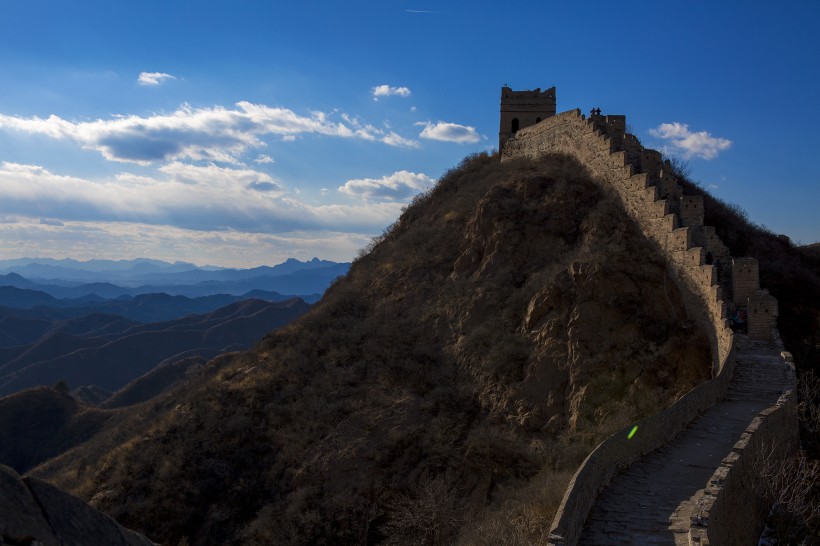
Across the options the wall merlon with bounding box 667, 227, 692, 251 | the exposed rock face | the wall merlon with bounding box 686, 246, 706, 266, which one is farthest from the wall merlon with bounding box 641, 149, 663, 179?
the exposed rock face

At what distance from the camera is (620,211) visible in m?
20.6

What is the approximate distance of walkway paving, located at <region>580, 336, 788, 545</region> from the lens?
8281mm

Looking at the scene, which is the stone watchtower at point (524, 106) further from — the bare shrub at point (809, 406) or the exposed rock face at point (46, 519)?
the exposed rock face at point (46, 519)

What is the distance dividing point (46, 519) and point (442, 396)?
15475 millimetres

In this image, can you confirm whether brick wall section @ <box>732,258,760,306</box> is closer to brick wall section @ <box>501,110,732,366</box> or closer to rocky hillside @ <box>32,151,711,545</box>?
brick wall section @ <box>501,110,732,366</box>

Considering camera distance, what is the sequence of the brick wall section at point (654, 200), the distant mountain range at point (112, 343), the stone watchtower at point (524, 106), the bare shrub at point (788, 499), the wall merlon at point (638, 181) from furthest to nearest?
the distant mountain range at point (112, 343)
the stone watchtower at point (524, 106)
the wall merlon at point (638, 181)
the brick wall section at point (654, 200)
the bare shrub at point (788, 499)

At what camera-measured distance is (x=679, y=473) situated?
9.80 metres

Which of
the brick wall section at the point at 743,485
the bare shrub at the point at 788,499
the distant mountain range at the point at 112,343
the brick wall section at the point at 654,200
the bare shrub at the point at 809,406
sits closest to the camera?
the brick wall section at the point at 743,485

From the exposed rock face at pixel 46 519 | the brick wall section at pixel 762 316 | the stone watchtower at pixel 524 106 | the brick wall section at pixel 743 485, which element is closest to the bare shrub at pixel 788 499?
the brick wall section at pixel 743 485

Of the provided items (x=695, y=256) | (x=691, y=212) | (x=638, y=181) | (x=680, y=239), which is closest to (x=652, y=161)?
(x=638, y=181)

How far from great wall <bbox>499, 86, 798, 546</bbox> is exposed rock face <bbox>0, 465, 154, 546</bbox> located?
527 centimetres

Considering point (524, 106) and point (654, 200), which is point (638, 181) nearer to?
point (654, 200)

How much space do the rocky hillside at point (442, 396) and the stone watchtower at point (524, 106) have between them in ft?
27.2

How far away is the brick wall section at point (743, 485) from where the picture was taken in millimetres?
7844
